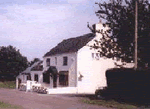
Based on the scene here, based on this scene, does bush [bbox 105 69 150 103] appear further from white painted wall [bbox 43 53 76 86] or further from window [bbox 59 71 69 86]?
window [bbox 59 71 69 86]

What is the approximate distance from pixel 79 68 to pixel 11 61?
90.0 feet

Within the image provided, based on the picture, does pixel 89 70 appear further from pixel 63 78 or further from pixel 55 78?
pixel 55 78

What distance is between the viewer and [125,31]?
22703 mm

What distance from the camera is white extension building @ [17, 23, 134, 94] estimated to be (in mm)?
33750

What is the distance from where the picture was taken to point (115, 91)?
20.1 meters

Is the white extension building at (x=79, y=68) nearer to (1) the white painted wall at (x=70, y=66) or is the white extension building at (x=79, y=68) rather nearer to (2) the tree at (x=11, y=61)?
(1) the white painted wall at (x=70, y=66)

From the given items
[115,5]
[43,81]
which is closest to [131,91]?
[115,5]

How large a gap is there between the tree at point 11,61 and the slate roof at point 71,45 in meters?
15.8

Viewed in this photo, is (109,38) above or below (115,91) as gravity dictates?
above

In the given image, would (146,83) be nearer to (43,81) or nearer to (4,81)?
(43,81)

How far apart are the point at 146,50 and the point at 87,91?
14.4m

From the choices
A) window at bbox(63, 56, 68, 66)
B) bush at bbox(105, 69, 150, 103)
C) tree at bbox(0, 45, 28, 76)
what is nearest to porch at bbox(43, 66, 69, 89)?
window at bbox(63, 56, 68, 66)

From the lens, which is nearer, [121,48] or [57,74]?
[121,48]

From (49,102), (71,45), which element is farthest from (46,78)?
(49,102)
